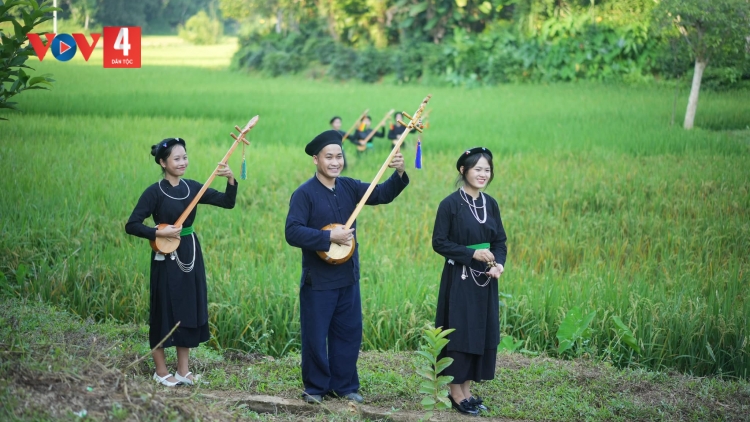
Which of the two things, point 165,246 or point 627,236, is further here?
point 627,236

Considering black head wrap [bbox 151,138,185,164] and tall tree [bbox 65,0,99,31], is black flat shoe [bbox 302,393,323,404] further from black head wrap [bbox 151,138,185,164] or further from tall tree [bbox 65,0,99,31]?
tall tree [bbox 65,0,99,31]

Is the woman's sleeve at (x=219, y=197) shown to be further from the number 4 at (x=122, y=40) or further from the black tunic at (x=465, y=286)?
the number 4 at (x=122, y=40)

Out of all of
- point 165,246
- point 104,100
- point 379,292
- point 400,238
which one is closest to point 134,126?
point 104,100

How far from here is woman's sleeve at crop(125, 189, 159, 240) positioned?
12.9 ft

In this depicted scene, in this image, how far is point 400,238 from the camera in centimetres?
687

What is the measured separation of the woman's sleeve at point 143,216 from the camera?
395cm

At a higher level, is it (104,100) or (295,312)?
(104,100)

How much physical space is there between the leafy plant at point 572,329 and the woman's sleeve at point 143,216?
2234 millimetres

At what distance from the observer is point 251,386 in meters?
4.03

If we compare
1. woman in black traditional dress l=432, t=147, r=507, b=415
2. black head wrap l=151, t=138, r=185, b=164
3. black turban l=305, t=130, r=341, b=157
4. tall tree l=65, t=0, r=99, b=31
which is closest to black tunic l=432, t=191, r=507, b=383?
woman in black traditional dress l=432, t=147, r=507, b=415

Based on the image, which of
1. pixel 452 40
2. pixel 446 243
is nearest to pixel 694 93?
pixel 446 243

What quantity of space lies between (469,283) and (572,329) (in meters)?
1.17

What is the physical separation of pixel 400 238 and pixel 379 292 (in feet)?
5.44

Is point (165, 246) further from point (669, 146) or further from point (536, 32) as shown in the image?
point (536, 32)
